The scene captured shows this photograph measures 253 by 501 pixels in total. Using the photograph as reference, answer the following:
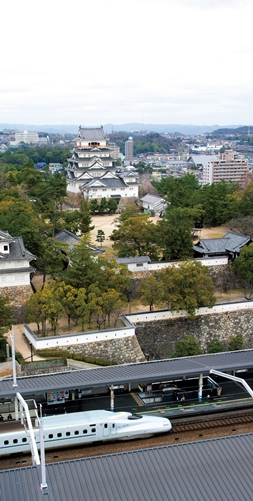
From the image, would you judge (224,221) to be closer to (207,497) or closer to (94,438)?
(94,438)

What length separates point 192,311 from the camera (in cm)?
2472

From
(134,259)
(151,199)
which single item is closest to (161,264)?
(134,259)

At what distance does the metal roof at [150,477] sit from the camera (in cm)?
985

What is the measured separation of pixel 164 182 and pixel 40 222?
2308 cm

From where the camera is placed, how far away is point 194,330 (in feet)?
85.0

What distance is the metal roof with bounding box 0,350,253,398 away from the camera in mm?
14844

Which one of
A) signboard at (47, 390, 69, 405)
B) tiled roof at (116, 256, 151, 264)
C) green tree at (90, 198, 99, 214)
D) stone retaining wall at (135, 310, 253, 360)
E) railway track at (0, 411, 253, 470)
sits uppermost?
green tree at (90, 198, 99, 214)

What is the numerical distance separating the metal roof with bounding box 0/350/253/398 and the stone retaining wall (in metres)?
7.50

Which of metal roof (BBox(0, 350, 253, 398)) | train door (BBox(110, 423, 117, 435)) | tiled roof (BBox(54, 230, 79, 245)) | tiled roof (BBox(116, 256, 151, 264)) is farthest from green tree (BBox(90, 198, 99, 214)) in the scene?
train door (BBox(110, 423, 117, 435))

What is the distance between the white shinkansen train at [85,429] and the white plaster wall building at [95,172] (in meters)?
34.2

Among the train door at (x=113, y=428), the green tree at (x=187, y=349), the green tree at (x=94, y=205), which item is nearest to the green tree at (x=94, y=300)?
the green tree at (x=187, y=349)

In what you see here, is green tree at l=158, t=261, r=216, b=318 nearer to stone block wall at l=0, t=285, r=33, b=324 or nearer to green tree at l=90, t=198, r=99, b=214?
stone block wall at l=0, t=285, r=33, b=324

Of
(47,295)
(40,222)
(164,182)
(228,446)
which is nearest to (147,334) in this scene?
(47,295)

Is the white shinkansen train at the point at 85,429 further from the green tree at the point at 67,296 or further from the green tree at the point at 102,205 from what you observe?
the green tree at the point at 102,205
